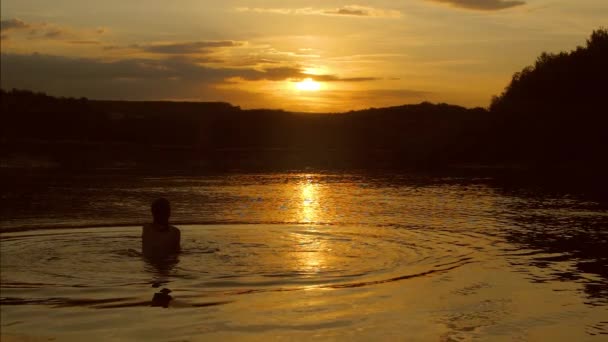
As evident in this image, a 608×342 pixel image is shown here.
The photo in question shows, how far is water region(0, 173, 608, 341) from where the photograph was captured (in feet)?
36.9

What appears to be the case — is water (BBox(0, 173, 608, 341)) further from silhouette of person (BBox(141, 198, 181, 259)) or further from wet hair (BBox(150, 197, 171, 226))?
wet hair (BBox(150, 197, 171, 226))

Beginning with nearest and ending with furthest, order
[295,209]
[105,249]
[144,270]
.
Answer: [144,270]
[105,249]
[295,209]

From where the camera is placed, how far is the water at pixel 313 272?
11.2 meters

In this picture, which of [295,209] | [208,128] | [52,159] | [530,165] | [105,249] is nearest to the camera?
[105,249]

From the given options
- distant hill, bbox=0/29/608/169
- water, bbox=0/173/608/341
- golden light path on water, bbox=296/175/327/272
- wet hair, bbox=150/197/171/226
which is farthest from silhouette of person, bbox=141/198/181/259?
distant hill, bbox=0/29/608/169

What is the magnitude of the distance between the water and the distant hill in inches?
1408

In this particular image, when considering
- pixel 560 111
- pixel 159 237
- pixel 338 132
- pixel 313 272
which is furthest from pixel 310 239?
pixel 338 132

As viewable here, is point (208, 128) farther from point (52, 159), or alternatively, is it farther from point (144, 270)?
point (144, 270)

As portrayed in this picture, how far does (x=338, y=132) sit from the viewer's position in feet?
332

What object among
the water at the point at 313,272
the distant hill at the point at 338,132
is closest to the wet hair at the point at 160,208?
the water at the point at 313,272

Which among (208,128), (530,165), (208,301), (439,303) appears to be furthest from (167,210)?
(208,128)

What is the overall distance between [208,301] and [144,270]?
Answer: 3268 mm

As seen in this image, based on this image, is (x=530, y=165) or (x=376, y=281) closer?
(x=376, y=281)

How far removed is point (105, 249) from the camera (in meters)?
18.5
